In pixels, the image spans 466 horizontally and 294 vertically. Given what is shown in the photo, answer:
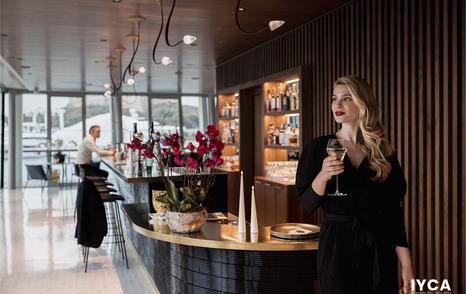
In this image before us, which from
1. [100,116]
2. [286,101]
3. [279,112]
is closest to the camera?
[286,101]

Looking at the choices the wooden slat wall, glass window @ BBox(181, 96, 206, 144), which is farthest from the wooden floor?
glass window @ BBox(181, 96, 206, 144)

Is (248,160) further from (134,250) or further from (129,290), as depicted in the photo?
(129,290)

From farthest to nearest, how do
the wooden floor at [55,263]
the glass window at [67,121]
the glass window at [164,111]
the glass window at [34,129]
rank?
the glass window at [164,111] < the glass window at [67,121] < the glass window at [34,129] < the wooden floor at [55,263]

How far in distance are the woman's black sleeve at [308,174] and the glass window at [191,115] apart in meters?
15.3

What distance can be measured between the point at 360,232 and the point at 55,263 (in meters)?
4.80

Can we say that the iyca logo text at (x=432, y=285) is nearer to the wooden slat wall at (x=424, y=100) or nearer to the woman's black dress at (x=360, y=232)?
the wooden slat wall at (x=424, y=100)

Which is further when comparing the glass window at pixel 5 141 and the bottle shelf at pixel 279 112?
the glass window at pixel 5 141

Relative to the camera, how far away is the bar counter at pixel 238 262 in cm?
287

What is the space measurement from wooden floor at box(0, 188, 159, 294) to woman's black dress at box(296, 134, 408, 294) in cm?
301

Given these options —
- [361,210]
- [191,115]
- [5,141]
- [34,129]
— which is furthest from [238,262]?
[191,115]

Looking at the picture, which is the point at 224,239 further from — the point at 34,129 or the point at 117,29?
the point at 34,129

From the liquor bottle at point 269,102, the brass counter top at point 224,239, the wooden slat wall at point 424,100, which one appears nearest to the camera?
the brass counter top at point 224,239

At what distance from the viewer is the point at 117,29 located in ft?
22.2

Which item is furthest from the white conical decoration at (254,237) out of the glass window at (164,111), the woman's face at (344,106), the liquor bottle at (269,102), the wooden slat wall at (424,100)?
the glass window at (164,111)
